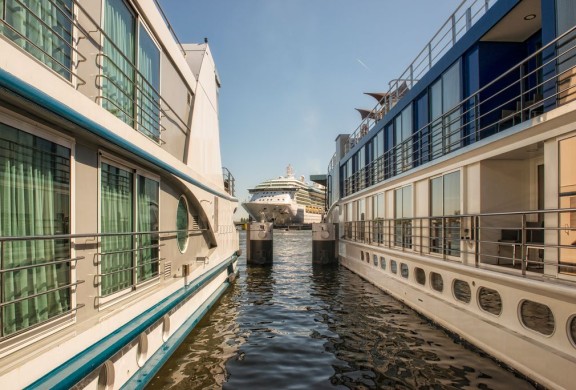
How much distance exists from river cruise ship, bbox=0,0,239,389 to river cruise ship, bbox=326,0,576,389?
201 inches

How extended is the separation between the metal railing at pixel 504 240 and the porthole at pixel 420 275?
0.44 meters

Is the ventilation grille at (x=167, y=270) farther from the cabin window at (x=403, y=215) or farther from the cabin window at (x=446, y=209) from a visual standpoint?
the cabin window at (x=403, y=215)

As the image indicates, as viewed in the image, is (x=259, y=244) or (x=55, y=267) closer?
(x=55, y=267)

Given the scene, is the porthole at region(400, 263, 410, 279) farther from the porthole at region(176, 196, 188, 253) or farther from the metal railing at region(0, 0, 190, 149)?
the metal railing at region(0, 0, 190, 149)

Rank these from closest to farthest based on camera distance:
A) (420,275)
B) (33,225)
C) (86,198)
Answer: (33,225) < (86,198) < (420,275)

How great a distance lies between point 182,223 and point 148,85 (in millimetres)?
3231

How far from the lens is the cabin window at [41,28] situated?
3.19 metres

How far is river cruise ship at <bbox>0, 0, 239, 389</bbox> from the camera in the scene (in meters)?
3.16

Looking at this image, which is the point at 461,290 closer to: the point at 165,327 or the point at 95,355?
the point at 165,327

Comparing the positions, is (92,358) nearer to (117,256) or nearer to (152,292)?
(117,256)

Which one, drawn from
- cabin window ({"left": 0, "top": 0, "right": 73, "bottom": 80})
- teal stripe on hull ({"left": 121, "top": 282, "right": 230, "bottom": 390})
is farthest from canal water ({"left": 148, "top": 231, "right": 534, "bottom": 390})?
cabin window ({"left": 0, "top": 0, "right": 73, "bottom": 80})

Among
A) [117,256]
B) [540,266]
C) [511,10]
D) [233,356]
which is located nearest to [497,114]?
[511,10]

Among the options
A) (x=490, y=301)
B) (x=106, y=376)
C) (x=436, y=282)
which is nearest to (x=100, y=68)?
(x=106, y=376)

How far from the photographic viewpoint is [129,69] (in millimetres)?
5730
